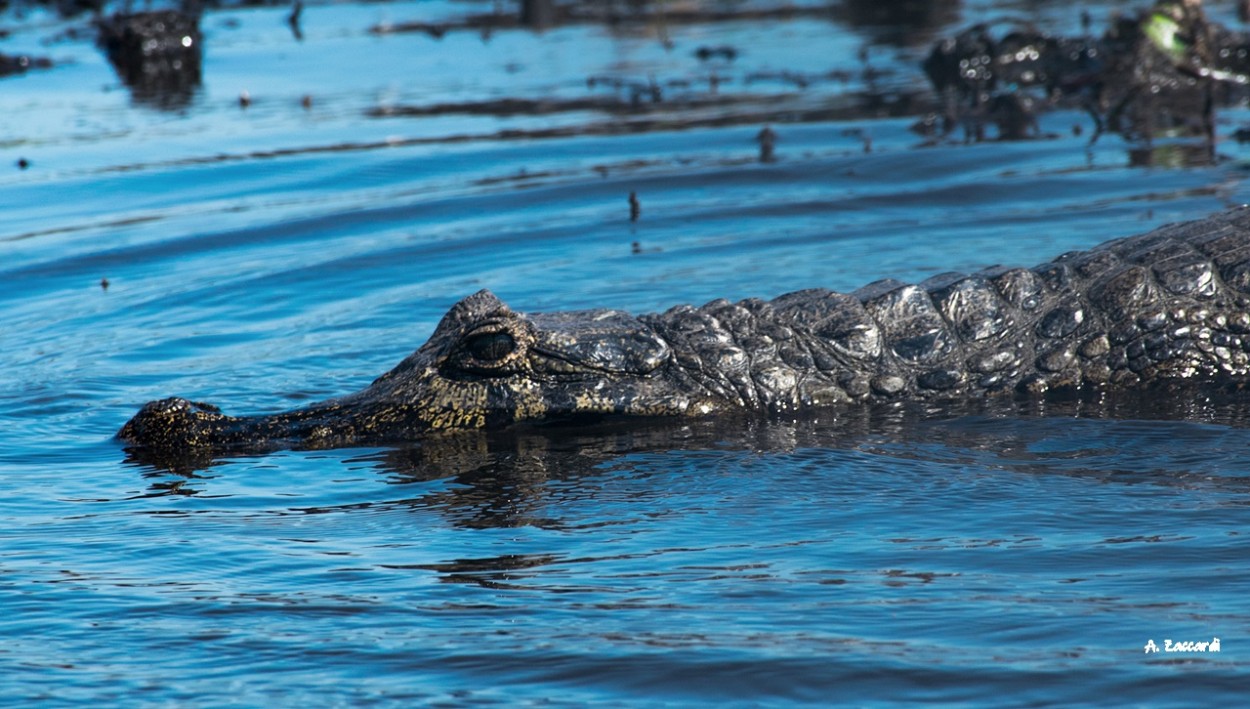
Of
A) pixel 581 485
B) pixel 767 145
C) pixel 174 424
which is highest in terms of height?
pixel 767 145

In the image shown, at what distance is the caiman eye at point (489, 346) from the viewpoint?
5082 mm

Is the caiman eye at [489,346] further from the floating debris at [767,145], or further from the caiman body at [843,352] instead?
the floating debris at [767,145]

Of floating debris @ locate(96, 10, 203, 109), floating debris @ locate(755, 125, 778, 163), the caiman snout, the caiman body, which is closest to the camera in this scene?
the caiman snout

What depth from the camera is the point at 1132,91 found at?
10602 millimetres

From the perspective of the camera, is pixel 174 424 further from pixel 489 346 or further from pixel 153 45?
pixel 153 45

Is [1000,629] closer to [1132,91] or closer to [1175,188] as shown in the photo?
[1175,188]

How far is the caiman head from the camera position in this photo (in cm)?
510

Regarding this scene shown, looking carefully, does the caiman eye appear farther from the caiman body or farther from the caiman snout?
the caiman snout

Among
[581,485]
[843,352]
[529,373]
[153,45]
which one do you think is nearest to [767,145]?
[843,352]

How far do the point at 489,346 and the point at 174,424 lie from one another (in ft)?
3.74

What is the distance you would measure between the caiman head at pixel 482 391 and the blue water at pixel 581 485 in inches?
4.8

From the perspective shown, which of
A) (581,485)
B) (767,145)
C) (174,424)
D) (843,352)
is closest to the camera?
(581,485)

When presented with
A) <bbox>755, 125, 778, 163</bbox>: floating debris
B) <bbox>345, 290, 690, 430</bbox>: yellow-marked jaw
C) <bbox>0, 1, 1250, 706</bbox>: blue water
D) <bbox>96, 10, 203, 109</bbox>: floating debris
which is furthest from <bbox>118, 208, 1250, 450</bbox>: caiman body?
<bbox>96, 10, 203, 109</bbox>: floating debris

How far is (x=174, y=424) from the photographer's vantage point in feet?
16.6
